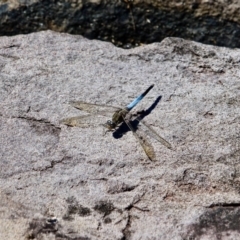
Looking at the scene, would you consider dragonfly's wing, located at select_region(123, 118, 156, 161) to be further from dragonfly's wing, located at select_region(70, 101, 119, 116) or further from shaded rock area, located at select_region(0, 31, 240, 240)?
dragonfly's wing, located at select_region(70, 101, 119, 116)

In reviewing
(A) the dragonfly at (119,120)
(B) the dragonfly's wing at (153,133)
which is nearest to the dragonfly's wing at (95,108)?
(A) the dragonfly at (119,120)

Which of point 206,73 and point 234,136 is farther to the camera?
point 206,73

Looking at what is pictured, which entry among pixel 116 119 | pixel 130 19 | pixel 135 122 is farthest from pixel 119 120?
pixel 130 19

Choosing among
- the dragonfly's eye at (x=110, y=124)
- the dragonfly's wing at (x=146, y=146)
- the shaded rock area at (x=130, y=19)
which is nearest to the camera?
the dragonfly's wing at (x=146, y=146)

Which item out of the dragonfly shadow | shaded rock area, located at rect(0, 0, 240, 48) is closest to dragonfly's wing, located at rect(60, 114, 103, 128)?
the dragonfly shadow

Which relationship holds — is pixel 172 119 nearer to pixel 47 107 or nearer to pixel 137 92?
pixel 137 92

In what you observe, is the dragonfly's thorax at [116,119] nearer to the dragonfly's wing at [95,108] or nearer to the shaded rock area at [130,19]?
the dragonfly's wing at [95,108]

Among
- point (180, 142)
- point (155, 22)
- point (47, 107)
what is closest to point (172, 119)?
point (180, 142)
